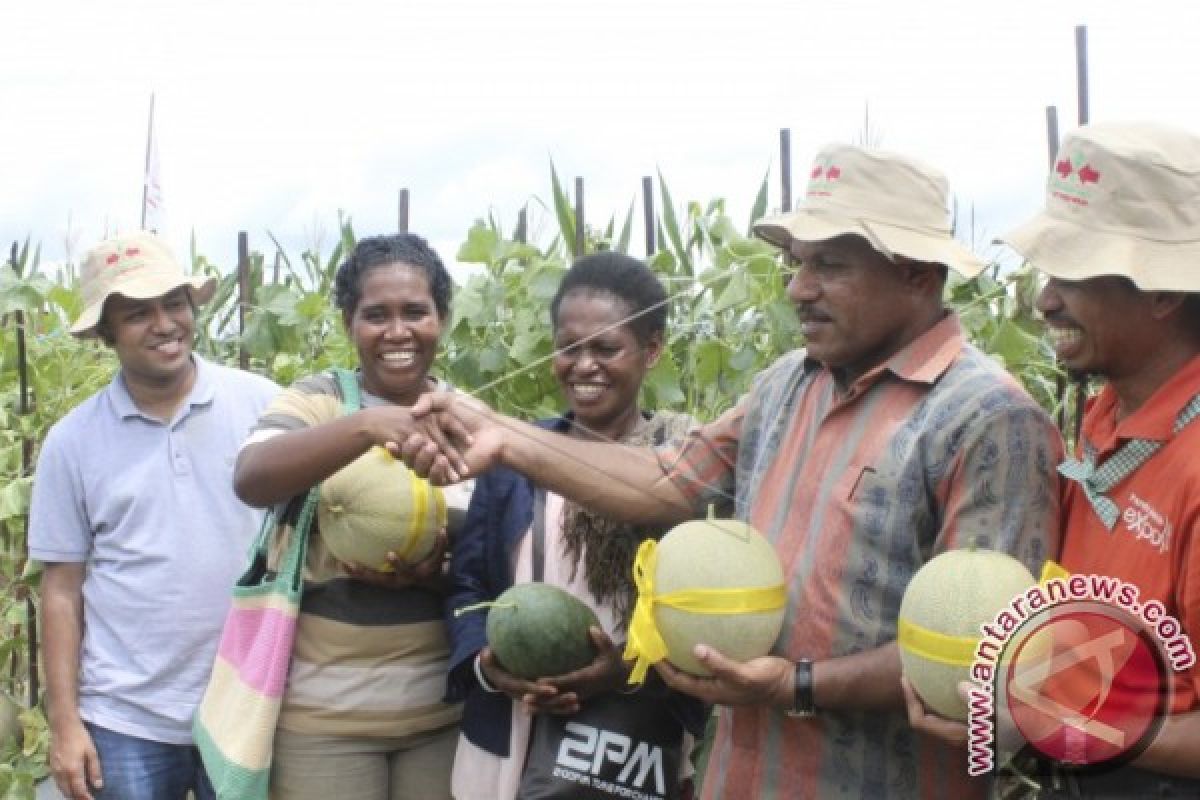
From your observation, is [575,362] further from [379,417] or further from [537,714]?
[537,714]

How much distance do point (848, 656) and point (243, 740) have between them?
1521 mm

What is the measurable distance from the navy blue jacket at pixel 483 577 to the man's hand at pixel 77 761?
3.61 ft

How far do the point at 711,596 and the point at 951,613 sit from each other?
47 cm

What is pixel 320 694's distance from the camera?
3.29m

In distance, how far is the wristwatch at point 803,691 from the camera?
2512 millimetres

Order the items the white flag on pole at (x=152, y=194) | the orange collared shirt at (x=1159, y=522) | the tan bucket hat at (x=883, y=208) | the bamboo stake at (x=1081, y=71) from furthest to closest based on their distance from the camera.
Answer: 1. the white flag on pole at (x=152, y=194)
2. the bamboo stake at (x=1081, y=71)
3. the tan bucket hat at (x=883, y=208)
4. the orange collared shirt at (x=1159, y=522)

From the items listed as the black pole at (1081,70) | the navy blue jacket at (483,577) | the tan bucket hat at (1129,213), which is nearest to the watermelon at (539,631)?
the navy blue jacket at (483,577)

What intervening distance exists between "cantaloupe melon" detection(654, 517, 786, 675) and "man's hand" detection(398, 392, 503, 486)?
528 millimetres

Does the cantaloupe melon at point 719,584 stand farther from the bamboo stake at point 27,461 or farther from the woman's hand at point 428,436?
the bamboo stake at point 27,461

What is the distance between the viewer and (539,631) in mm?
2975

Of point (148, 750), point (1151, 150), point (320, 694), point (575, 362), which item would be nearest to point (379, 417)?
point (575, 362)

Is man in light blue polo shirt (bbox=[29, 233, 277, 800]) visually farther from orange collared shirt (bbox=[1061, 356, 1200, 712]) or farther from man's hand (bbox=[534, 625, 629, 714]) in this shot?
orange collared shirt (bbox=[1061, 356, 1200, 712])

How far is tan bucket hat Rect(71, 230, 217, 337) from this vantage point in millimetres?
3770

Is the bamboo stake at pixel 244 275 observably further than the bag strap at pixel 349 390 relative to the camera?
Yes
